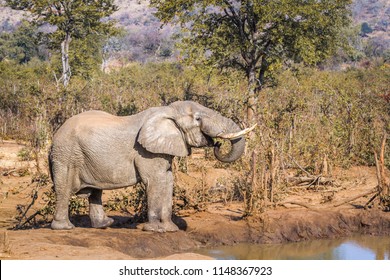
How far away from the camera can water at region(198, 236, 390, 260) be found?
388 inches

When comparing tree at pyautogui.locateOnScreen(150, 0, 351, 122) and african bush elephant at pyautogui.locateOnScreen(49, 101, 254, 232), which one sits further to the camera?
tree at pyautogui.locateOnScreen(150, 0, 351, 122)

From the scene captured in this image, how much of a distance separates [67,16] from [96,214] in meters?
16.5

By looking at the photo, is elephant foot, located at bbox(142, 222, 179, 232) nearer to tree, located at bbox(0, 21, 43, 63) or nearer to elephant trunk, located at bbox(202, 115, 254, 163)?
elephant trunk, located at bbox(202, 115, 254, 163)

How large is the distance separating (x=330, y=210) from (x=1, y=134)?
12872 mm

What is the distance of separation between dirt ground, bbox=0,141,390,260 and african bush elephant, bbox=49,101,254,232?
0.48m

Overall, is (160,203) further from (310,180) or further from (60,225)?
(310,180)

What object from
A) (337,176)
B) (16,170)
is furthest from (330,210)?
(16,170)

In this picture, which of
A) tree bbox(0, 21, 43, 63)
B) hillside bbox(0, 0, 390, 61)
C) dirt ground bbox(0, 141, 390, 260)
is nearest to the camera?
dirt ground bbox(0, 141, 390, 260)

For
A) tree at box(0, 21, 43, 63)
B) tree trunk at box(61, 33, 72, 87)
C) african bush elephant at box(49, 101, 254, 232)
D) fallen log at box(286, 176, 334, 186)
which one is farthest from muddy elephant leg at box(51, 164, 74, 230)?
tree at box(0, 21, 43, 63)

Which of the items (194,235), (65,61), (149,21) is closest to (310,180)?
(194,235)

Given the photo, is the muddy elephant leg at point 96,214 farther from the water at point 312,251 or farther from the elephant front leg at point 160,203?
the water at point 312,251

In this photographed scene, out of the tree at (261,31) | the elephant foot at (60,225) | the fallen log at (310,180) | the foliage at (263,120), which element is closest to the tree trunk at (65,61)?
the foliage at (263,120)

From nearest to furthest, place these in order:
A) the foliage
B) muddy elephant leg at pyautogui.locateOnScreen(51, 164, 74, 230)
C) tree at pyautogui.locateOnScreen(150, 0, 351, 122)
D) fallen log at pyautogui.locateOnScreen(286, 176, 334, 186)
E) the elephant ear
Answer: the elephant ear, muddy elephant leg at pyautogui.locateOnScreen(51, 164, 74, 230), the foliage, fallen log at pyautogui.locateOnScreen(286, 176, 334, 186), tree at pyautogui.locateOnScreen(150, 0, 351, 122)

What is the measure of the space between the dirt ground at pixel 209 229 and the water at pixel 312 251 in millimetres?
172
